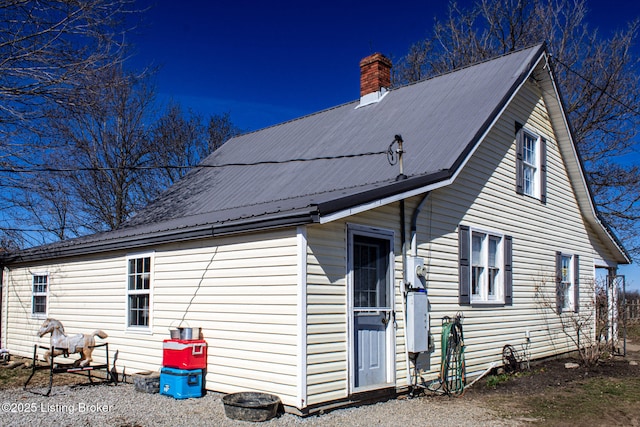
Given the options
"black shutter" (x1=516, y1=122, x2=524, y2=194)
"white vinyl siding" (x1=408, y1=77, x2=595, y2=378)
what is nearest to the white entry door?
"white vinyl siding" (x1=408, y1=77, x2=595, y2=378)

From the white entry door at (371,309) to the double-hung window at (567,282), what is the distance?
6544 mm

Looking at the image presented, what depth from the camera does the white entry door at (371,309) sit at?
27.1 feet

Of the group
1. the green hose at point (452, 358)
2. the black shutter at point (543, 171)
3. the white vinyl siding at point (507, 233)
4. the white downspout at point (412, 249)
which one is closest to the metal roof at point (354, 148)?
the white downspout at point (412, 249)

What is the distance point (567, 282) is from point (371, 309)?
7788mm

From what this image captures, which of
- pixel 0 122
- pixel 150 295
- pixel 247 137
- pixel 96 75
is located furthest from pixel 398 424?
pixel 247 137

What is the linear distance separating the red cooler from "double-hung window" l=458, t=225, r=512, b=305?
14.5ft

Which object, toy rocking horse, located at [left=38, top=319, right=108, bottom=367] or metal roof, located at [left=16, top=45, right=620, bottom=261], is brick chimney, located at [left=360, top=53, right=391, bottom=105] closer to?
metal roof, located at [left=16, top=45, right=620, bottom=261]

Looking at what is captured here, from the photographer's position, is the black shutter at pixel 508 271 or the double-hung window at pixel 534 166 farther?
the double-hung window at pixel 534 166

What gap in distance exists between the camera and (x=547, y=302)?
42.9 feet

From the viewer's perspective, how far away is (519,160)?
12.4m

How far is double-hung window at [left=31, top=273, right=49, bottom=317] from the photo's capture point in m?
13.3

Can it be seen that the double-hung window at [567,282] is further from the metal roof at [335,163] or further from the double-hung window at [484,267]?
the metal roof at [335,163]

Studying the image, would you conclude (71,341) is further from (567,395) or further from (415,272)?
(567,395)

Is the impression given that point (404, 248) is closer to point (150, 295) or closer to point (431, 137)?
point (431, 137)
